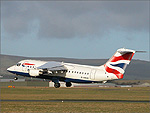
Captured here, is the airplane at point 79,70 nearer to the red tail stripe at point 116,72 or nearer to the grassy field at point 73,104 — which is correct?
the red tail stripe at point 116,72

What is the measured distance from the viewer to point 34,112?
178 feet

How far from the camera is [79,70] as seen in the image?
73688 millimetres

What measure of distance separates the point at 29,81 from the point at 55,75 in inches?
4848

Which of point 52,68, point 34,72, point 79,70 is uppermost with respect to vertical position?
point 52,68

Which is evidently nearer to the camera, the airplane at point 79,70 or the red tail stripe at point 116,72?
the red tail stripe at point 116,72

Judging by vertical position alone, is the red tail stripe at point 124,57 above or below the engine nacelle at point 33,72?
above

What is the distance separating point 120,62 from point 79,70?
7.65 m

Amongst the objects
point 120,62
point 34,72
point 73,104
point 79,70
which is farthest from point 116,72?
point 34,72

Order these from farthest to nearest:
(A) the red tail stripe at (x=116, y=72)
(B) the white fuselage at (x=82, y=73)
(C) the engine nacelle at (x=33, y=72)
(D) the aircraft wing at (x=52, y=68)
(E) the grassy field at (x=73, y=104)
Result: (D) the aircraft wing at (x=52, y=68)
(C) the engine nacelle at (x=33, y=72)
(B) the white fuselage at (x=82, y=73)
(A) the red tail stripe at (x=116, y=72)
(E) the grassy field at (x=73, y=104)

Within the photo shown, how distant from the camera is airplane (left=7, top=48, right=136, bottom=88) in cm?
7125

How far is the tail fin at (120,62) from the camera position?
70.9 m

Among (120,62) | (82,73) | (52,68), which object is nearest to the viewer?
(120,62)

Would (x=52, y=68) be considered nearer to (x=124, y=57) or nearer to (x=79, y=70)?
(x=79, y=70)

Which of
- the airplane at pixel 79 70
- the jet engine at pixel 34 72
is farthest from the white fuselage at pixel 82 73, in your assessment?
the jet engine at pixel 34 72
